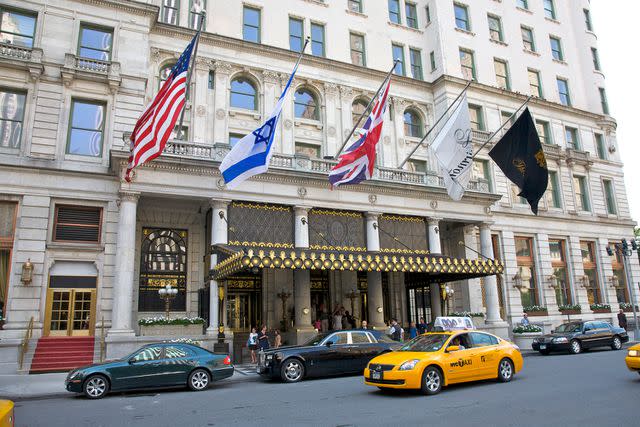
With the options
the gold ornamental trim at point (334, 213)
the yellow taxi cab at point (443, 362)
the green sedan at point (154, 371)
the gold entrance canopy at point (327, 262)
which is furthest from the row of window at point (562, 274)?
the green sedan at point (154, 371)

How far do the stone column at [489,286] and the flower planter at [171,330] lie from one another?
1771cm

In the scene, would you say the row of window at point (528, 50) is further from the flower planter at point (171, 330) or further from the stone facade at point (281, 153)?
the flower planter at point (171, 330)

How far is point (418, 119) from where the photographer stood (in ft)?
115

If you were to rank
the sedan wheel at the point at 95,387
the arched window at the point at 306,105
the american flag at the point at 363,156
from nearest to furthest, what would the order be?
the sedan wheel at the point at 95,387 → the american flag at the point at 363,156 → the arched window at the point at 306,105

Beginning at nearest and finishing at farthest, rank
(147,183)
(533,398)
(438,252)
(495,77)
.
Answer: (533,398)
(147,183)
(438,252)
(495,77)

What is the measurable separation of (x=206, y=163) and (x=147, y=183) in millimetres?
2869

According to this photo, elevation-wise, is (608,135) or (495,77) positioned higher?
(495,77)

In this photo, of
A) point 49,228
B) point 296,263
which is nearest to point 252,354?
point 296,263

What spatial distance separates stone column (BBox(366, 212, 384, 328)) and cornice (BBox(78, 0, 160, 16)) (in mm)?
16204

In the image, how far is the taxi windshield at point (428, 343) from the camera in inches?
497

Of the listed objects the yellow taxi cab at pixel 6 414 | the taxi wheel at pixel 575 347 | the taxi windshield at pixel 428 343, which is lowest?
the taxi wheel at pixel 575 347

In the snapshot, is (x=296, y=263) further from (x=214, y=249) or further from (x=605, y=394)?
(x=605, y=394)

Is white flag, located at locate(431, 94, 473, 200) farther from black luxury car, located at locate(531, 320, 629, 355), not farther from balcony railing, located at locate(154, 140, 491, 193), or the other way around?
black luxury car, located at locate(531, 320, 629, 355)

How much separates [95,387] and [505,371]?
1151 centimetres
